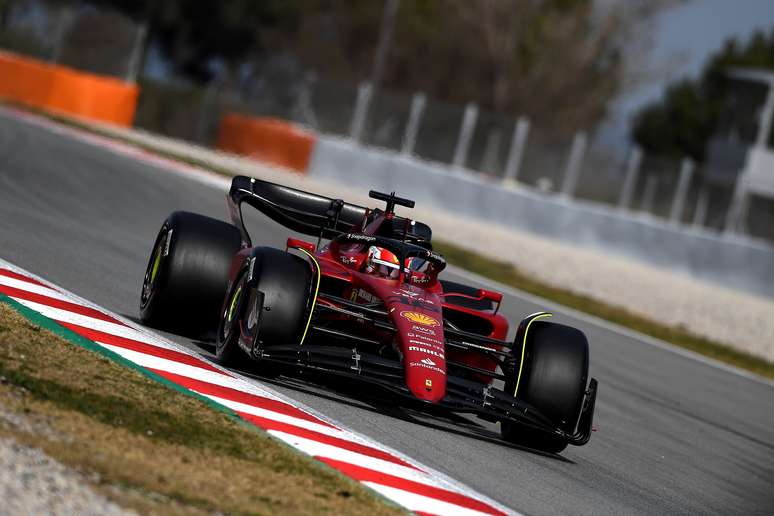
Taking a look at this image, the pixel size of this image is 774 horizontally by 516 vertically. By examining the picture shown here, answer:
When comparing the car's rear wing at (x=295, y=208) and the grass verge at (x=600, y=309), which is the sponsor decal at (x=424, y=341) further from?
the grass verge at (x=600, y=309)

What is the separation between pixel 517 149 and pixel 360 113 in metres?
4.19

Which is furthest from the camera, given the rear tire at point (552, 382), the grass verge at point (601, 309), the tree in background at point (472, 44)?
the tree in background at point (472, 44)

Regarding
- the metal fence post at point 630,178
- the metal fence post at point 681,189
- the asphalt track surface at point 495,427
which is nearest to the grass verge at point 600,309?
the asphalt track surface at point 495,427

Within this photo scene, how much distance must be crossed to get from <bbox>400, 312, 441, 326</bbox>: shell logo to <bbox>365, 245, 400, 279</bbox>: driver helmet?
67 cm

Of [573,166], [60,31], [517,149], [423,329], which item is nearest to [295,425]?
[423,329]

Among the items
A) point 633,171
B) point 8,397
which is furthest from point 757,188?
point 8,397

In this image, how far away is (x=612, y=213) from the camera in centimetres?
2625

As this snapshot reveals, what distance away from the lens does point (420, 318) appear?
8.41 metres

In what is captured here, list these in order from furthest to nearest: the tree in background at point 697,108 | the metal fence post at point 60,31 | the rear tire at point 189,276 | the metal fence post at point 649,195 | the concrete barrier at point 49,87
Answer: the tree in background at point 697,108
the metal fence post at point 60,31
the concrete barrier at point 49,87
the metal fence post at point 649,195
the rear tire at point 189,276

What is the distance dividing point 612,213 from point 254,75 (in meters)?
13.3

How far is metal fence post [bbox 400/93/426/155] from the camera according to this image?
29219 mm

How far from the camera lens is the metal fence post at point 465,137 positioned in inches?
1135

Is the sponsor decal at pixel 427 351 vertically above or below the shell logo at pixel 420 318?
below

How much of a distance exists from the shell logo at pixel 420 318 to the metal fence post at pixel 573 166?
19.4 metres
